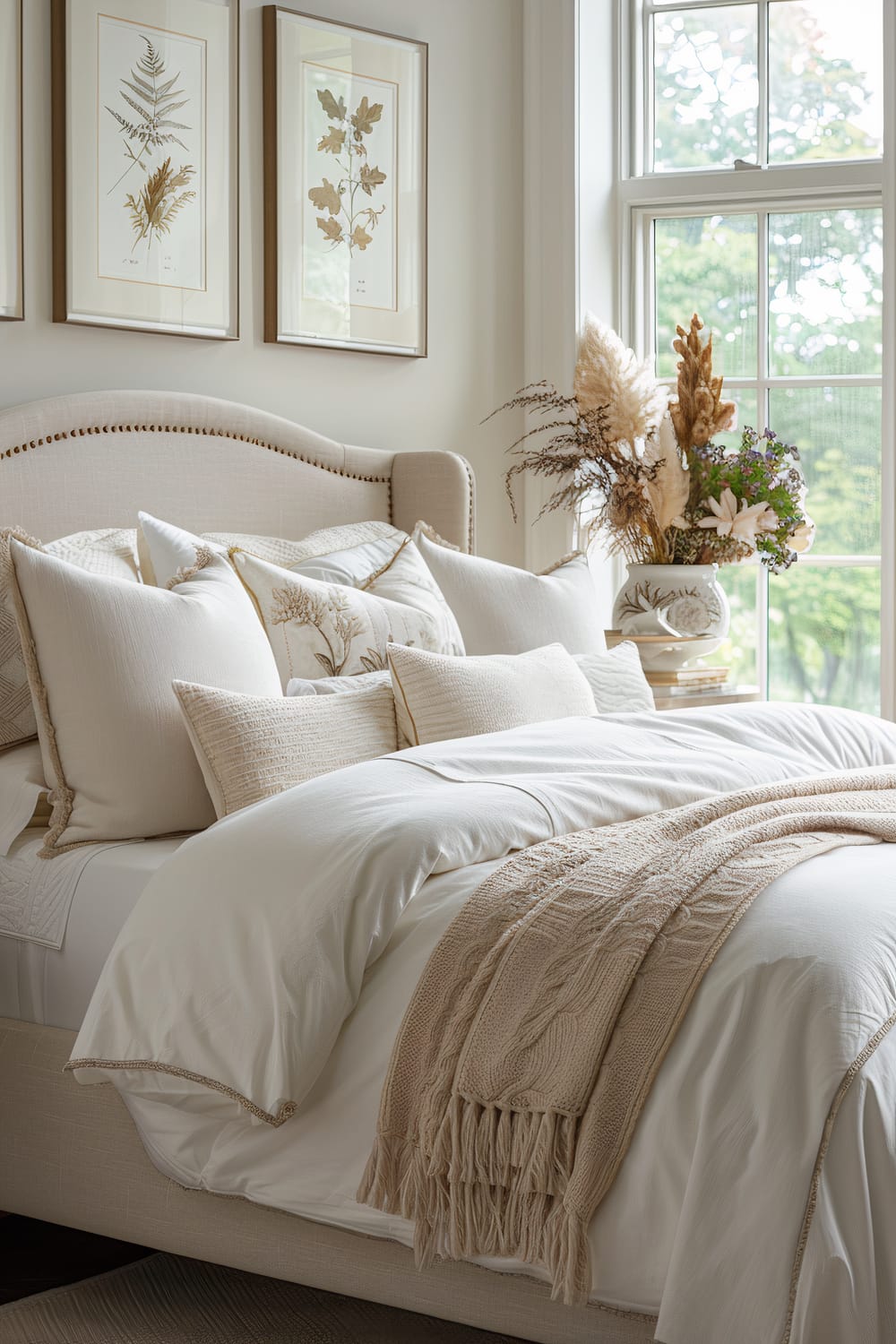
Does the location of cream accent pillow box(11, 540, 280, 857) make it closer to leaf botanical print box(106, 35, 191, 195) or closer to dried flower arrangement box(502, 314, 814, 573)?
leaf botanical print box(106, 35, 191, 195)

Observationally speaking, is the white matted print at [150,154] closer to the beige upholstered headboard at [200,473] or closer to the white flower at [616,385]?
the beige upholstered headboard at [200,473]

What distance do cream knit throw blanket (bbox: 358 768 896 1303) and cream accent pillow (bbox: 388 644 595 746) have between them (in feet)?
1.98

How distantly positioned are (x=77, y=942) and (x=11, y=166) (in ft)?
5.43

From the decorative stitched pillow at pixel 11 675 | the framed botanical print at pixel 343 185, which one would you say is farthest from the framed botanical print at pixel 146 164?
the decorative stitched pillow at pixel 11 675

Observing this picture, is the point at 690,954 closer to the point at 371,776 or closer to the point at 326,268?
the point at 371,776

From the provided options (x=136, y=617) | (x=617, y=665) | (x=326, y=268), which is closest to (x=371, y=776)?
(x=136, y=617)

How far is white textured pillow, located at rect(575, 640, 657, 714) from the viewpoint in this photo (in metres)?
2.77

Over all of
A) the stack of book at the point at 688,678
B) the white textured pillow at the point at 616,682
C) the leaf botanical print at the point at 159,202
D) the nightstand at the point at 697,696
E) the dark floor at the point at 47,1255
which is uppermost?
the leaf botanical print at the point at 159,202

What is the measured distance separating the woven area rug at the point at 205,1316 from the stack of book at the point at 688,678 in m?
1.78

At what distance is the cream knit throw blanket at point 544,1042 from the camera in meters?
1.48

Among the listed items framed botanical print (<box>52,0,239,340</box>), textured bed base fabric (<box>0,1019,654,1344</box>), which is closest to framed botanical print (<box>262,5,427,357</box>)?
framed botanical print (<box>52,0,239,340</box>)

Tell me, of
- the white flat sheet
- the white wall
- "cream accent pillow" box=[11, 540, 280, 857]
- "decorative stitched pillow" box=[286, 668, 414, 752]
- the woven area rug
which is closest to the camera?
the woven area rug

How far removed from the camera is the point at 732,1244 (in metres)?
1.37

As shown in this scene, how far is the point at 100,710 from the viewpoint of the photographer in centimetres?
214
